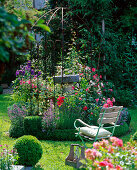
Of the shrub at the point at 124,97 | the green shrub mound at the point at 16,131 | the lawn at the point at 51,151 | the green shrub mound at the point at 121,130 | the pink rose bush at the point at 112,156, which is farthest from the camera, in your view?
the shrub at the point at 124,97

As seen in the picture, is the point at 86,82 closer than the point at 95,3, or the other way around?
the point at 86,82

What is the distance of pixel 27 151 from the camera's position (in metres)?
3.84

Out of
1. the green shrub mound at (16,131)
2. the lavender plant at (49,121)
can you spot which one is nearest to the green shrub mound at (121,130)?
the lavender plant at (49,121)

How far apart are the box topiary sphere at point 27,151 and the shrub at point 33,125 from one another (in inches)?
61.2

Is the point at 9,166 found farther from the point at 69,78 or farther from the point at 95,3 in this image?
the point at 95,3

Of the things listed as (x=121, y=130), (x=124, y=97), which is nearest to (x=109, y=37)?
(x=124, y=97)

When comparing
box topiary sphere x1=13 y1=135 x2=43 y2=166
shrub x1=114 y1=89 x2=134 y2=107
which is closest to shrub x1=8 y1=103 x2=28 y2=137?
box topiary sphere x1=13 y1=135 x2=43 y2=166

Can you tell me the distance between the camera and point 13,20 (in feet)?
4.28

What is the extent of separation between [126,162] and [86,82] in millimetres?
4118

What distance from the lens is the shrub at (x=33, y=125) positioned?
5.48 m

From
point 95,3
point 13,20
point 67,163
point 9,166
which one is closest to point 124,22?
point 95,3

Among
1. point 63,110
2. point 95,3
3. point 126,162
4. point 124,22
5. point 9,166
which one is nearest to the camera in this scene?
point 126,162

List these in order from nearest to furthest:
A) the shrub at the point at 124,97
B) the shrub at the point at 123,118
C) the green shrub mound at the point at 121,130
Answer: the green shrub mound at the point at 121,130 < the shrub at the point at 123,118 < the shrub at the point at 124,97

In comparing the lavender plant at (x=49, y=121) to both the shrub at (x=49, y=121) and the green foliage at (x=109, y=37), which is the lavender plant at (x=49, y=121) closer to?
the shrub at (x=49, y=121)
